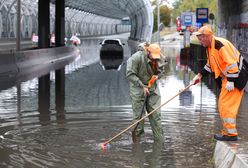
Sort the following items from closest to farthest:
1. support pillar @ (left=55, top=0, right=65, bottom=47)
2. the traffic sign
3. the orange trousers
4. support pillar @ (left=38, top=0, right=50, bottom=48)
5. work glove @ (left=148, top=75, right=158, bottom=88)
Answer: the orange trousers, work glove @ (left=148, top=75, right=158, bottom=88), the traffic sign, support pillar @ (left=38, top=0, right=50, bottom=48), support pillar @ (left=55, top=0, right=65, bottom=47)

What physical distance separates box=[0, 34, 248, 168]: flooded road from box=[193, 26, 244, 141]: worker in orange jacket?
64 cm

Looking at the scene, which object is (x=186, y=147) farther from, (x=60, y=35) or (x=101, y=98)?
(x=60, y=35)

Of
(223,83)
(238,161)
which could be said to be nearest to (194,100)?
(223,83)

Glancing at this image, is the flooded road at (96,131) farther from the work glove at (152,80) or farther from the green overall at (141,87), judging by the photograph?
the work glove at (152,80)

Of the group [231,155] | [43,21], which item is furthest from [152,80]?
[43,21]

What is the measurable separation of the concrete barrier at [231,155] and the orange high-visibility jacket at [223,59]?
902mm

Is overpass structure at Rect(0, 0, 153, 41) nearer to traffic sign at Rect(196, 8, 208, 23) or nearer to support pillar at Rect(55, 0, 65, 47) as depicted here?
support pillar at Rect(55, 0, 65, 47)

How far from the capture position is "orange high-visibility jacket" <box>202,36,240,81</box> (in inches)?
302

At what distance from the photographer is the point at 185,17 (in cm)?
4700

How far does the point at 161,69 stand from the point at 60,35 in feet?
126

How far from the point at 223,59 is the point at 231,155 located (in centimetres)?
147

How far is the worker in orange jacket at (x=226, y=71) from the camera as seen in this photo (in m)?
7.67

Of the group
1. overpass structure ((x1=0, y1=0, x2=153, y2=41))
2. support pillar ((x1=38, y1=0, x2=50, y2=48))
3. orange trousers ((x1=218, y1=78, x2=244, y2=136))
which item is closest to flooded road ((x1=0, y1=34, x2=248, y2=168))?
orange trousers ((x1=218, y1=78, x2=244, y2=136))

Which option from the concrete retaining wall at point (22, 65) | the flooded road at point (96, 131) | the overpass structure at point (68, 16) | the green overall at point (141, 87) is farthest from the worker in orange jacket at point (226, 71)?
the overpass structure at point (68, 16)
